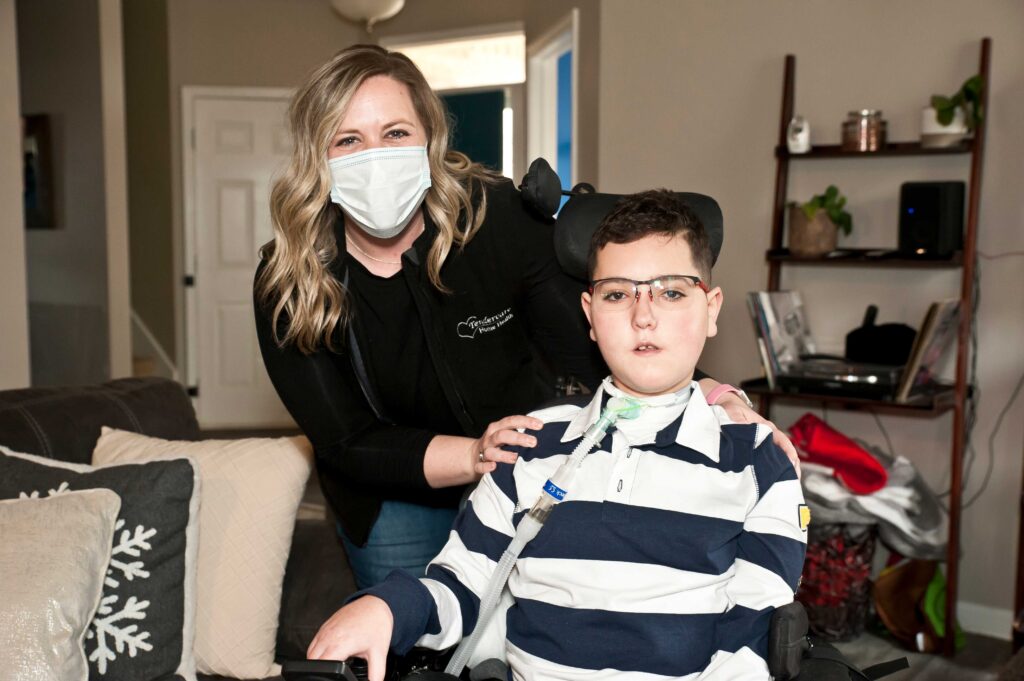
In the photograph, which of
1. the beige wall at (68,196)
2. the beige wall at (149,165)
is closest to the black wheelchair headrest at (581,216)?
the beige wall at (68,196)

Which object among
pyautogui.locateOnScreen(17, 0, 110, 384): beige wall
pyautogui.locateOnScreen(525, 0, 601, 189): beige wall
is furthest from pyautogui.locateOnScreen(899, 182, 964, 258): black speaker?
pyautogui.locateOnScreen(17, 0, 110, 384): beige wall

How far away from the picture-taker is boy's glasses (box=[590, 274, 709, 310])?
136 cm

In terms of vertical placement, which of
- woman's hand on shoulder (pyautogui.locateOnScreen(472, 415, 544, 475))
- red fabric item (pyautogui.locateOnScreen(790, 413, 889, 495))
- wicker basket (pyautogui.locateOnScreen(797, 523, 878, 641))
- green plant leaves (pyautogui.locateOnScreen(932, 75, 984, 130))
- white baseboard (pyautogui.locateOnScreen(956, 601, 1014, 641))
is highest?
green plant leaves (pyautogui.locateOnScreen(932, 75, 984, 130))

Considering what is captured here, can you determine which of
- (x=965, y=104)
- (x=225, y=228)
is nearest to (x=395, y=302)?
(x=965, y=104)

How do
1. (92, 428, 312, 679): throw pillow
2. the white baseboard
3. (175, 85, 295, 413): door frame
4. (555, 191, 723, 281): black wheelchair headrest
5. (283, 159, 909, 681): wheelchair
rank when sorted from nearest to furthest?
(283, 159, 909, 681): wheelchair, (555, 191, 723, 281): black wheelchair headrest, (92, 428, 312, 679): throw pillow, the white baseboard, (175, 85, 295, 413): door frame

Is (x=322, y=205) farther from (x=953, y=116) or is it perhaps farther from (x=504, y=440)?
(x=953, y=116)

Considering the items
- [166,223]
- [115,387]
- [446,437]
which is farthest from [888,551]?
[166,223]

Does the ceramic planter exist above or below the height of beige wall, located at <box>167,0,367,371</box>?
below

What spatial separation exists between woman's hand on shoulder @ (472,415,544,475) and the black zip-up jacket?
227mm

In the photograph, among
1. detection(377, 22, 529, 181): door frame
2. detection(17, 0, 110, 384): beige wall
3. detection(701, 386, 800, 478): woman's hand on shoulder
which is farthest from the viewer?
detection(377, 22, 529, 181): door frame

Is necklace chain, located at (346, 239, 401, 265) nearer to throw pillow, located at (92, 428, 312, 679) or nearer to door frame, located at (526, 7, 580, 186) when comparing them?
throw pillow, located at (92, 428, 312, 679)

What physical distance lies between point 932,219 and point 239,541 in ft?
7.43

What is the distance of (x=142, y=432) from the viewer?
81.5 inches

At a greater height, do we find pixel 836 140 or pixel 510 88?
pixel 510 88
